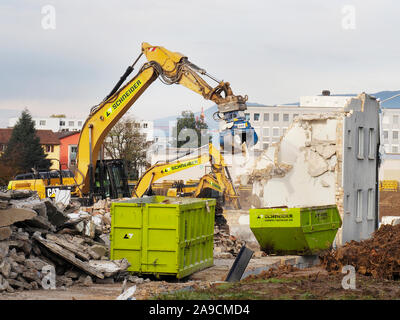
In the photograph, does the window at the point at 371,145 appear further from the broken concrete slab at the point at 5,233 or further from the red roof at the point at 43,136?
the red roof at the point at 43,136

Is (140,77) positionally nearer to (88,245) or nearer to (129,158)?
(88,245)

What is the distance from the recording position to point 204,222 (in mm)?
17531

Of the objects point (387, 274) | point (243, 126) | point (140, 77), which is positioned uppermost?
point (140, 77)

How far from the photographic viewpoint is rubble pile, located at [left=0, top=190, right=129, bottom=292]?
13484 mm

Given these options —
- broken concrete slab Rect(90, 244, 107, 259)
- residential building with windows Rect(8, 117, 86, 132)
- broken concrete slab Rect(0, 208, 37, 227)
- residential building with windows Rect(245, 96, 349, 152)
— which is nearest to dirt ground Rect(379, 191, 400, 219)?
residential building with windows Rect(245, 96, 349, 152)

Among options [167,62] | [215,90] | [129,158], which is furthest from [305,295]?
[129,158]

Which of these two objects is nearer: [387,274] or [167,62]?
[387,274]

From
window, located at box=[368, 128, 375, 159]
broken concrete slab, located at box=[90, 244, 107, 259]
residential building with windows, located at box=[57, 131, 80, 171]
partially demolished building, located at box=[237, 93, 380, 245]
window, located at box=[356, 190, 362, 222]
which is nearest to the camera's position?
broken concrete slab, located at box=[90, 244, 107, 259]

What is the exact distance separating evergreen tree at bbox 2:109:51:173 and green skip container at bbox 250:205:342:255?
175 ft

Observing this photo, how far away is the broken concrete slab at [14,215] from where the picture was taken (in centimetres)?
1404

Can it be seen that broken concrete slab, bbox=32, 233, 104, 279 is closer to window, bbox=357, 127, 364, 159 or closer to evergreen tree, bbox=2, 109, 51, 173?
window, bbox=357, 127, 364, 159

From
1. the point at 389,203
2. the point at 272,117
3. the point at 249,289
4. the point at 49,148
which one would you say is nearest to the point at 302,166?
the point at 249,289

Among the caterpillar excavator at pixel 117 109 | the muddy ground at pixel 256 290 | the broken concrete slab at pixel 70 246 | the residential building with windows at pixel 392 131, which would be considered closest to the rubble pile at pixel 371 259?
the muddy ground at pixel 256 290
